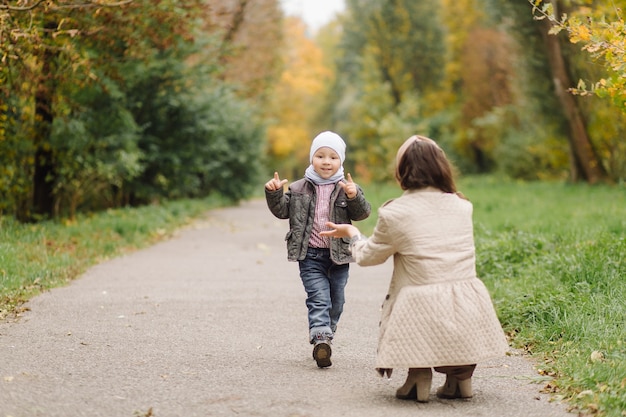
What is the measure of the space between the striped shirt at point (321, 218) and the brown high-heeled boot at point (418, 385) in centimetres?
134

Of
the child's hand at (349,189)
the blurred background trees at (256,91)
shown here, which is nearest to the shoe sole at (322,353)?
the child's hand at (349,189)

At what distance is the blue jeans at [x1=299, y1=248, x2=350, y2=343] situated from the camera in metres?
5.52

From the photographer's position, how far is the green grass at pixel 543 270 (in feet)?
16.6

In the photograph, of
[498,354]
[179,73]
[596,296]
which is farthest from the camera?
[179,73]

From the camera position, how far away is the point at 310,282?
5.68m

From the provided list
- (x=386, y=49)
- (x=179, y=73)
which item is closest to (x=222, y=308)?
(x=179, y=73)

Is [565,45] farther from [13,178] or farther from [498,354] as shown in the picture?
[498,354]

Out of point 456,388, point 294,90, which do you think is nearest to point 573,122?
point 456,388

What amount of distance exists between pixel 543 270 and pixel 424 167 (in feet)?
12.2

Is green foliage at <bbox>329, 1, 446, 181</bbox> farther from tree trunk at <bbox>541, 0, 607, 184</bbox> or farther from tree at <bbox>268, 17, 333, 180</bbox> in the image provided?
tree trunk at <bbox>541, 0, 607, 184</bbox>

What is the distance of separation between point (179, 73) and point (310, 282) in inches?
505

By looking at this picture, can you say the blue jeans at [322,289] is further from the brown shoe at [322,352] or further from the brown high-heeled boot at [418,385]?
the brown high-heeled boot at [418,385]

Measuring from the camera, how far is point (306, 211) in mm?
5715

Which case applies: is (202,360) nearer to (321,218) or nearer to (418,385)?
(321,218)
